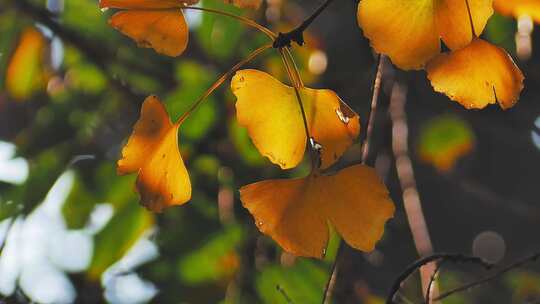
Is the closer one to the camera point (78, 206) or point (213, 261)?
point (213, 261)

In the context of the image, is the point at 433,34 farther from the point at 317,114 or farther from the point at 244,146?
the point at 244,146

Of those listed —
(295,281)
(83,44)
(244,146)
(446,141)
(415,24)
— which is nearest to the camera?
(415,24)

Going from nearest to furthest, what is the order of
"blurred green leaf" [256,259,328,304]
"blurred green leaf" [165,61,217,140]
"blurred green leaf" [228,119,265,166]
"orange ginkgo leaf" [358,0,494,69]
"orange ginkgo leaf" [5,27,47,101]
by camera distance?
"orange ginkgo leaf" [358,0,494,69]
"blurred green leaf" [256,259,328,304]
"blurred green leaf" [165,61,217,140]
"blurred green leaf" [228,119,265,166]
"orange ginkgo leaf" [5,27,47,101]

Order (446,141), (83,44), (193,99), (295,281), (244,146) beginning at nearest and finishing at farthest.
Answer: (295,281) → (193,99) → (244,146) → (83,44) → (446,141)

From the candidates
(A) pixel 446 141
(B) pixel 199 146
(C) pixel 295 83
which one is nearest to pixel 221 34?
(B) pixel 199 146

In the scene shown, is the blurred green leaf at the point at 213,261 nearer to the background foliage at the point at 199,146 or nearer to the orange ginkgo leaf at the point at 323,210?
the background foliage at the point at 199,146

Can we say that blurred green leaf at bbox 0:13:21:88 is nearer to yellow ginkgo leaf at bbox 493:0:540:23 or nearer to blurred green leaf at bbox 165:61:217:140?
blurred green leaf at bbox 165:61:217:140

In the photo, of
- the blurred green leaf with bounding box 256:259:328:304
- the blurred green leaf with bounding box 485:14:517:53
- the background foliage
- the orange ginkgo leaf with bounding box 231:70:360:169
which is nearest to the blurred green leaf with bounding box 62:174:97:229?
the background foliage
